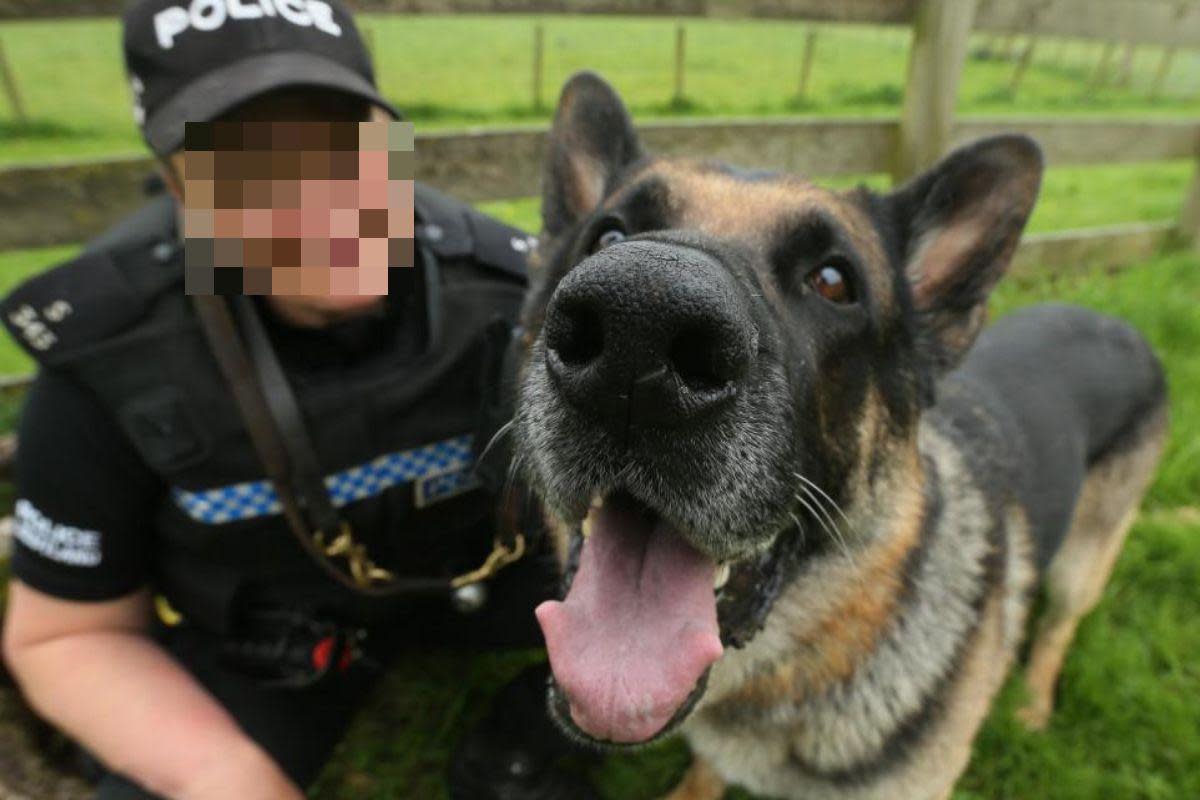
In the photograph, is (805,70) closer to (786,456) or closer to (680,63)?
(680,63)

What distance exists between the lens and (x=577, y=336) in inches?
43.7

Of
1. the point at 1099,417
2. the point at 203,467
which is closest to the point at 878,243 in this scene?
the point at 1099,417

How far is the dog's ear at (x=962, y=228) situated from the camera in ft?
6.04

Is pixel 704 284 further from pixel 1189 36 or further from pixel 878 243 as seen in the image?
pixel 1189 36

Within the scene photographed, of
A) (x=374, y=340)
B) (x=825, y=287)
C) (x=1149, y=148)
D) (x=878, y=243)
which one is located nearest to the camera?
(x=825, y=287)

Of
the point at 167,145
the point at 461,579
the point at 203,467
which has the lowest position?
the point at 461,579

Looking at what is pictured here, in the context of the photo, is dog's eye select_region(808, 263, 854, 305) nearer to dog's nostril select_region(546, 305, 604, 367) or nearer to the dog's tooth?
the dog's tooth

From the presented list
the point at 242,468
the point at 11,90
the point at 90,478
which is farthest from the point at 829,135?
the point at 11,90

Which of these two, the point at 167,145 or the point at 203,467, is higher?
the point at 167,145

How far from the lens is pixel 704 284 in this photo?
104cm

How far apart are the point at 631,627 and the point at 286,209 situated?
1217 millimetres

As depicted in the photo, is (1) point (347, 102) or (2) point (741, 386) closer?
(2) point (741, 386)

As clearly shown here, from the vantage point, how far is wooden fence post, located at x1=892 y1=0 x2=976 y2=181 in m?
4.10

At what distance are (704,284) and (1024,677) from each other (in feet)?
8.71
